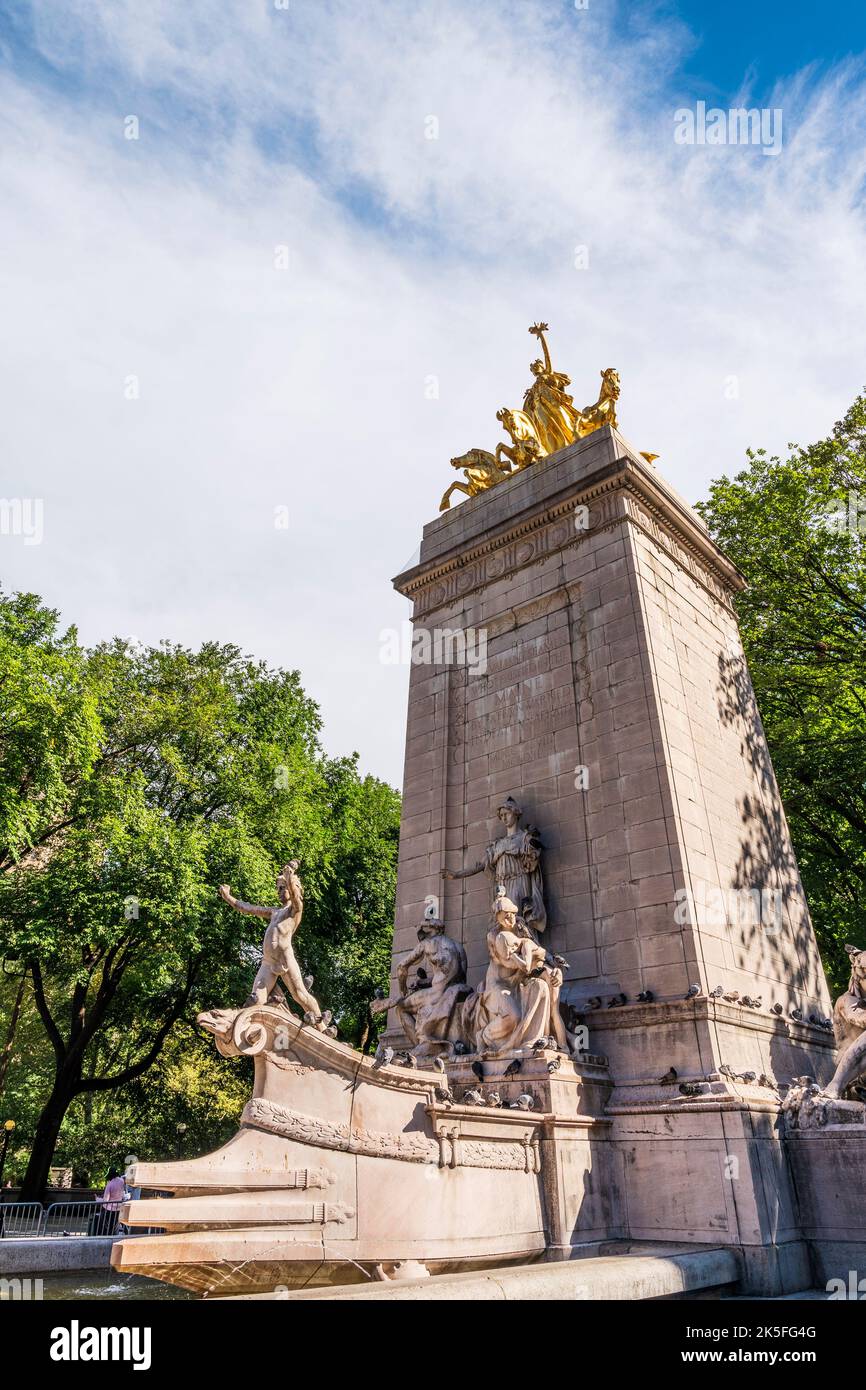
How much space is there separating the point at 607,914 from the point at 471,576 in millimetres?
8072

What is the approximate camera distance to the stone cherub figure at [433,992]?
43.4ft

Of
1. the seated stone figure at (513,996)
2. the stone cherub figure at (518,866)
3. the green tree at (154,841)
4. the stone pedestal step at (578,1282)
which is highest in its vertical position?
the green tree at (154,841)

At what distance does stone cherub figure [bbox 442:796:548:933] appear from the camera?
46.8 ft

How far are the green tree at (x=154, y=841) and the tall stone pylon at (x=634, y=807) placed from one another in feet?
30.1

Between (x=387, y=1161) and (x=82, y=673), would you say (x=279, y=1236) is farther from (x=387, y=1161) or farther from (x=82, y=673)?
(x=82, y=673)

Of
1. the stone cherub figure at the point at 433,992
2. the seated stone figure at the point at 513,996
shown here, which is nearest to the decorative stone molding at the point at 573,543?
the stone cherub figure at the point at 433,992

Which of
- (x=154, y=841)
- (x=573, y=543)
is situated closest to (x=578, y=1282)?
(x=573, y=543)

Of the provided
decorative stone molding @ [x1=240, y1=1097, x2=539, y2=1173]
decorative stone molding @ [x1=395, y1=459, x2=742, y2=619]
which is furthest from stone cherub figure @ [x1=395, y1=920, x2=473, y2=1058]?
decorative stone molding @ [x1=395, y1=459, x2=742, y2=619]

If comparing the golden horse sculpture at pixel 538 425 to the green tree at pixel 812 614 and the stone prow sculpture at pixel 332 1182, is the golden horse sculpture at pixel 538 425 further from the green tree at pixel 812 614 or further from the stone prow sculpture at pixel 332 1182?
the stone prow sculpture at pixel 332 1182

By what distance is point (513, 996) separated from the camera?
12.3 meters

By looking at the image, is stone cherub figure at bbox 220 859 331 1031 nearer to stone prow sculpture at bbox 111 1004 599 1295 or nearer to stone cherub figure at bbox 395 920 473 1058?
stone prow sculpture at bbox 111 1004 599 1295

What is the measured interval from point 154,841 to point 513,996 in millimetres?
13584

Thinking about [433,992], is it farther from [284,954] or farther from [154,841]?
[154,841]

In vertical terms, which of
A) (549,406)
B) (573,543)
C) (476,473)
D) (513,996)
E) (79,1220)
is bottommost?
(79,1220)
